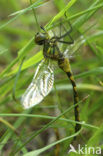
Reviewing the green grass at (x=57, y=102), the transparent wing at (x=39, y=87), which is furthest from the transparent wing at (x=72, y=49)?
the transparent wing at (x=39, y=87)

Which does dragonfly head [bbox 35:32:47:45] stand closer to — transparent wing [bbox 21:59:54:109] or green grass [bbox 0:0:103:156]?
green grass [bbox 0:0:103:156]

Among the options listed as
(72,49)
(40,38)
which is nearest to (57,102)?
(72,49)

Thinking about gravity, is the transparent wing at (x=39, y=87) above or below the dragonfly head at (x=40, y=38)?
below

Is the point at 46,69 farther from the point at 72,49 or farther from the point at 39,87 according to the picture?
the point at 72,49

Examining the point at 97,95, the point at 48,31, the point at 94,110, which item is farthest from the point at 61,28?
the point at 97,95

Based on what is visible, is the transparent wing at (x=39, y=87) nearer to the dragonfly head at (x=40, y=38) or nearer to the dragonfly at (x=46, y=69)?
the dragonfly at (x=46, y=69)

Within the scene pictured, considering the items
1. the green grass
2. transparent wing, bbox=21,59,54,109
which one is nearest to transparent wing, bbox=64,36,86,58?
the green grass

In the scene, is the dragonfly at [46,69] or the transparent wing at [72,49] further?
the transparent wing at [72,49]
